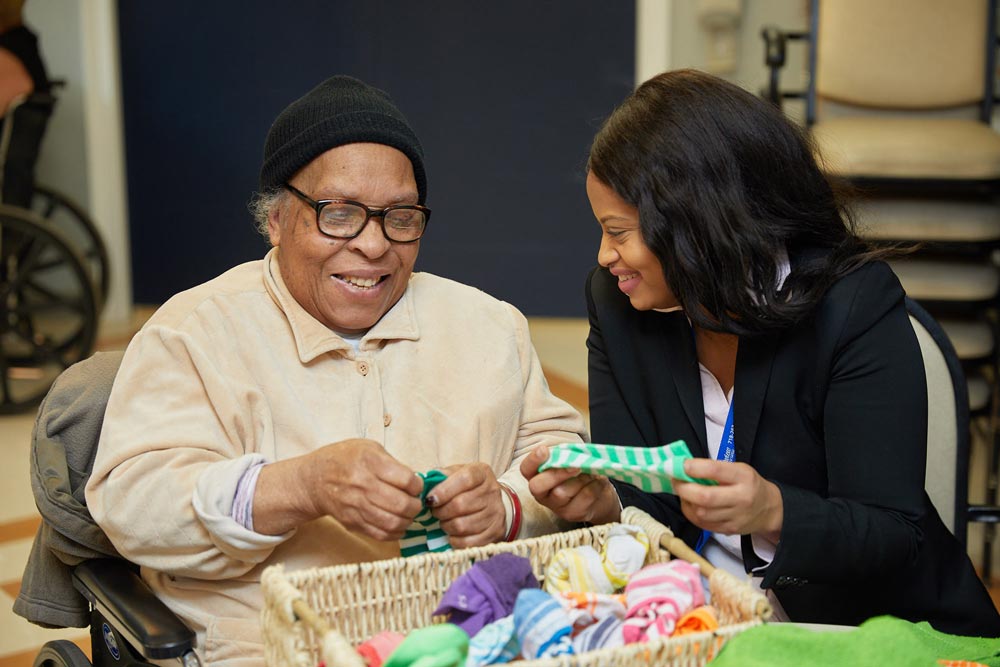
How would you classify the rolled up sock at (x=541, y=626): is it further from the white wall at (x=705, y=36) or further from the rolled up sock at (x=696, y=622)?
the white wall at (x=705, y=36)

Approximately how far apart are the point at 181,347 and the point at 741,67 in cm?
441

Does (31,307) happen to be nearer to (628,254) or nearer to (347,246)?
(347,246)

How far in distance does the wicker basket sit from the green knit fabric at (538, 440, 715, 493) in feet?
0.24

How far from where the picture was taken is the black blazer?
60.1 inches

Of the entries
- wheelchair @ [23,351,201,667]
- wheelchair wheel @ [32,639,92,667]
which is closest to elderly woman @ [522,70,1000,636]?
wheelchair @ [23,351,201,667]

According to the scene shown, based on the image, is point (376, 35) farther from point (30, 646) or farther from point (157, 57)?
point (30, 646)

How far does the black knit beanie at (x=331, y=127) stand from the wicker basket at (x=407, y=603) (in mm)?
623

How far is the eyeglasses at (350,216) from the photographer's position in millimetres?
1616

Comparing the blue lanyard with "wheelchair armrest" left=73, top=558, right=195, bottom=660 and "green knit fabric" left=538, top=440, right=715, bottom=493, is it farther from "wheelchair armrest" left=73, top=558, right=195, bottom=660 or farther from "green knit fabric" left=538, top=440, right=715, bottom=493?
"wheelchair armrest" left=73, top=558, right=195, bottom=660

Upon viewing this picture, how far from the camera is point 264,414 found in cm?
158

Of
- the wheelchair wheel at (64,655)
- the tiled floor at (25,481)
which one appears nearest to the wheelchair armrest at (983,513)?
the tiled floor at (25,481)

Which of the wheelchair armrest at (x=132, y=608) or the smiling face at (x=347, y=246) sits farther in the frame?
the smiling face at (x=347, y=246)

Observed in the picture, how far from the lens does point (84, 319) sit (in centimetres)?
460

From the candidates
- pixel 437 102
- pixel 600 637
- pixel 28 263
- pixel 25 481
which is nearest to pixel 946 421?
pixel 600 637
